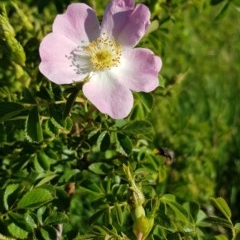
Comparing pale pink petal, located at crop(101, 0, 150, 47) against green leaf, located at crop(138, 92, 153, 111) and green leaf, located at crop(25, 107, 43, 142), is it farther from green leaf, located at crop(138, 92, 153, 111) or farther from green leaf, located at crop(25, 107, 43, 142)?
green leaf, located at crop(25, 107, 43, 142)

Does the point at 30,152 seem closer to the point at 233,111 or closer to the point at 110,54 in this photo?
the point at 110,54

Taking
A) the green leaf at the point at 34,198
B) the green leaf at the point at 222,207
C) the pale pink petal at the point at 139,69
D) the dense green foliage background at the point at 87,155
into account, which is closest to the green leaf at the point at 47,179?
the dense green foliage background at the point at 87,155

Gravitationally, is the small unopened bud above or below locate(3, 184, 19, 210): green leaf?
above

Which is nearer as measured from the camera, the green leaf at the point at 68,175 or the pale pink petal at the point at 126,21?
the pale pink petal at the point at 126,21

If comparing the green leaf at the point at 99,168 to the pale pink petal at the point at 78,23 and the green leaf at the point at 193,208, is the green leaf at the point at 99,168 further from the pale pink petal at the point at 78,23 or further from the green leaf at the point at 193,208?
the pale pink petal at the point at 78,23

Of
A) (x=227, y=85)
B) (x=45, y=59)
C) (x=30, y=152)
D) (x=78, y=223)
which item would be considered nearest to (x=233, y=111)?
(x=227, y=85)

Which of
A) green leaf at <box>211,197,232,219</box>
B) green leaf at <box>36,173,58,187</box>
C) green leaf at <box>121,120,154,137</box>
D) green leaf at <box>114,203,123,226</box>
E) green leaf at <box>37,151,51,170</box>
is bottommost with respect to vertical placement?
green leaf at <box>36,173,58,187</box>

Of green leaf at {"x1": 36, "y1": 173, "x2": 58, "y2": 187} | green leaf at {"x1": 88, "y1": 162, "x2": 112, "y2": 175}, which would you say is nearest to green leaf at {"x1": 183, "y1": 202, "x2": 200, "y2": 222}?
green leaf at {"x1": 88, "y1": 162, "x2": 112, "y2": 175}

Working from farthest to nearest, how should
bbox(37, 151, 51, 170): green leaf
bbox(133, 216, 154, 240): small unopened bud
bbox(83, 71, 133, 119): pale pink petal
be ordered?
bbox(37, 151, 51, 170): green leaf
bbox(83, 71, 133, 119): pale pink petal
bbox(133, 216, 154, 240): small unopened bud
